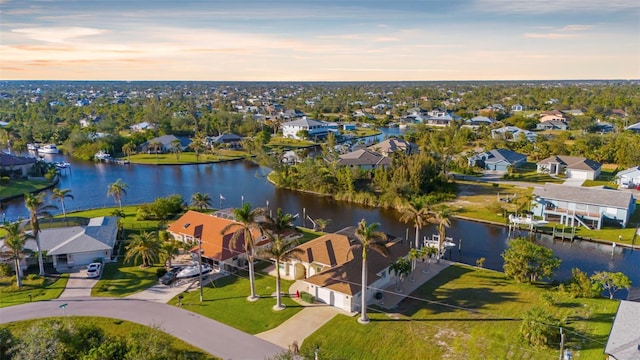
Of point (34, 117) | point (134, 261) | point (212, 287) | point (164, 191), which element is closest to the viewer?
point (212, 287)

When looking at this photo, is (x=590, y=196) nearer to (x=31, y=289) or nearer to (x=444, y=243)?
(x=444, y=243)

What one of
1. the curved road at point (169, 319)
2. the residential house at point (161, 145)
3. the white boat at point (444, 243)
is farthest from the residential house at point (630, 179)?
the residential house at point (161, 145)

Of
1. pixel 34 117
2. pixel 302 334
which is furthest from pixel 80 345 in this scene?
pixel 34 117

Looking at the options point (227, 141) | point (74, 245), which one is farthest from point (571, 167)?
point (227, 141)

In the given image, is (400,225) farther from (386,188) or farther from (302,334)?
(302,334)

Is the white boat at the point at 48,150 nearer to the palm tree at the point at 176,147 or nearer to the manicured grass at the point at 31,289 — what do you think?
the palm tree at the point at 176,147

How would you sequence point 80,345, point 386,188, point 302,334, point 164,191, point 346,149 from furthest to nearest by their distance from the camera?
1. point 346,149
2. point 164,191
3. point 386,188
4. point 302,334
5. point 80,345
